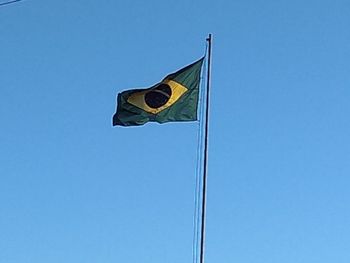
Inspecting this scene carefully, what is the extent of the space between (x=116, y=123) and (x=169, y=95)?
1822 millimetres

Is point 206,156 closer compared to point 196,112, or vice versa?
point 206,156

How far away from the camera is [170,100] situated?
105 feet

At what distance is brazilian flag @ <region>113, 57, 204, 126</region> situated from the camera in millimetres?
31859

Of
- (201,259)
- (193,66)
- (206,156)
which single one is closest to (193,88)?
(193,66)

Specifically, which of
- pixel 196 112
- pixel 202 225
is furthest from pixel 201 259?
pixel 196 112

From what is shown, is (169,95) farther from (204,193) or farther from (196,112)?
(204,193)

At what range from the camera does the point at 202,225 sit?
29031mm

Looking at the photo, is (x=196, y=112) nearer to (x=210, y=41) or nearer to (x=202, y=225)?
(x=210, y=41)

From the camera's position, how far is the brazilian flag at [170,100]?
3186cm

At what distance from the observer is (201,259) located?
28500mm

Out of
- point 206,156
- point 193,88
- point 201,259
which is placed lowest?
point 201,259

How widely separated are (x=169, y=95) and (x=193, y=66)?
1.03 metres

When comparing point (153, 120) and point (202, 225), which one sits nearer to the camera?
point (202, 225)

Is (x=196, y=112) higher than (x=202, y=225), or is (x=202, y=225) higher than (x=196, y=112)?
(x=196, y=112)
